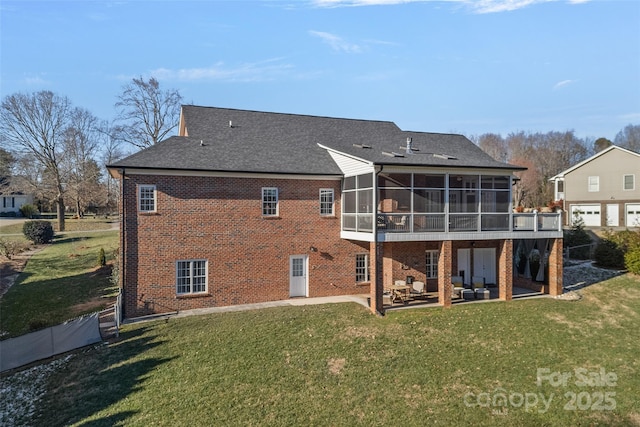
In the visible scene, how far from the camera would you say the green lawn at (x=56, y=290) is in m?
15.8

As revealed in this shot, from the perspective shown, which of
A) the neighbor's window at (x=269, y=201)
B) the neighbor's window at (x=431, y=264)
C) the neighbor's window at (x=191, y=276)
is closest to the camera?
the neighbor's window at (x=191, y=276)

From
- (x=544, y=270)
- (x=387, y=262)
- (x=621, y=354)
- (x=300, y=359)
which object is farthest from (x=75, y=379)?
(x=544, y=270)

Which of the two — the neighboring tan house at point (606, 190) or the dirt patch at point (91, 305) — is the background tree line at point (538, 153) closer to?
the neighboring tan house at point (606, 190)

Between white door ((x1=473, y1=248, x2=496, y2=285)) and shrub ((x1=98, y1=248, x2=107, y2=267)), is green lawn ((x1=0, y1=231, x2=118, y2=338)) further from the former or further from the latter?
white door ((x1=473, y1=248, x2=496, y2=285))

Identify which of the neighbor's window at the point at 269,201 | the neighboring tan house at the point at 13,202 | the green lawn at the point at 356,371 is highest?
the neighboring tan house at the point at 13,202

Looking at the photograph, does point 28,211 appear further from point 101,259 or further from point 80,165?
point 101,259

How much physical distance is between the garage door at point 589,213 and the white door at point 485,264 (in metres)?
21.8

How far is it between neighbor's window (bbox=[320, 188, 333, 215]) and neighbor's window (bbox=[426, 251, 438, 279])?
520 centimetres

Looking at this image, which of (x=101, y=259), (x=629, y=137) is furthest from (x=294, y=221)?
(x=629, y=137)

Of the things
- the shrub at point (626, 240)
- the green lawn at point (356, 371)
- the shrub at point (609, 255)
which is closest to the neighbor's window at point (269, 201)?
the green lawn at point (356, 371)

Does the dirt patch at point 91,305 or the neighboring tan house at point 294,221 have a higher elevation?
the neighboring tan house at point 294,221

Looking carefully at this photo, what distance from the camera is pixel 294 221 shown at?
55.1 feet

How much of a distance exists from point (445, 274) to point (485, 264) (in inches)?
199

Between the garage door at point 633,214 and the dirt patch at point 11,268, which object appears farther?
the garage door at point 633,214
